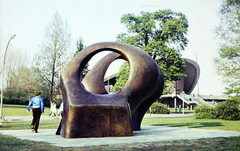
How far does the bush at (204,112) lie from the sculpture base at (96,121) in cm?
1622

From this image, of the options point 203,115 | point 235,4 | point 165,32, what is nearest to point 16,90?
point 165,32

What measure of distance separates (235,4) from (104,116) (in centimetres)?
1726

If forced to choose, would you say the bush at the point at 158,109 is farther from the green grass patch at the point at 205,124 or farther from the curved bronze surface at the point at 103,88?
the curved bronze surface at the point at 103,88

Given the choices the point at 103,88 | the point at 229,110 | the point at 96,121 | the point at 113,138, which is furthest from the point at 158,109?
the point at 113,138

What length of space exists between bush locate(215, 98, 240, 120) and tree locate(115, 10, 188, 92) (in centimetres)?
1057

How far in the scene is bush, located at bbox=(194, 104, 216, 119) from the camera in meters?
23.7

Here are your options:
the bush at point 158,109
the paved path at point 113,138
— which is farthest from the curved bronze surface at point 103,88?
the bush at point 158,109

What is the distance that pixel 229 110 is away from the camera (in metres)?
22.0

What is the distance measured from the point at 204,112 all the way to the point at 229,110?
2.62 meters

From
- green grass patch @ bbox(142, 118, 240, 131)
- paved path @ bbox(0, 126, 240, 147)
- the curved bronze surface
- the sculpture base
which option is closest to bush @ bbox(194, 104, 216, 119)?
green grass patch @ bbox(142, 118, 240, 131)

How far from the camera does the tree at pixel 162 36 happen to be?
33219 mm

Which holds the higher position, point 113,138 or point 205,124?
point 113,138

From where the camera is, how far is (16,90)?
164 feet

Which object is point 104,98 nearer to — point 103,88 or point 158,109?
point 103,88
